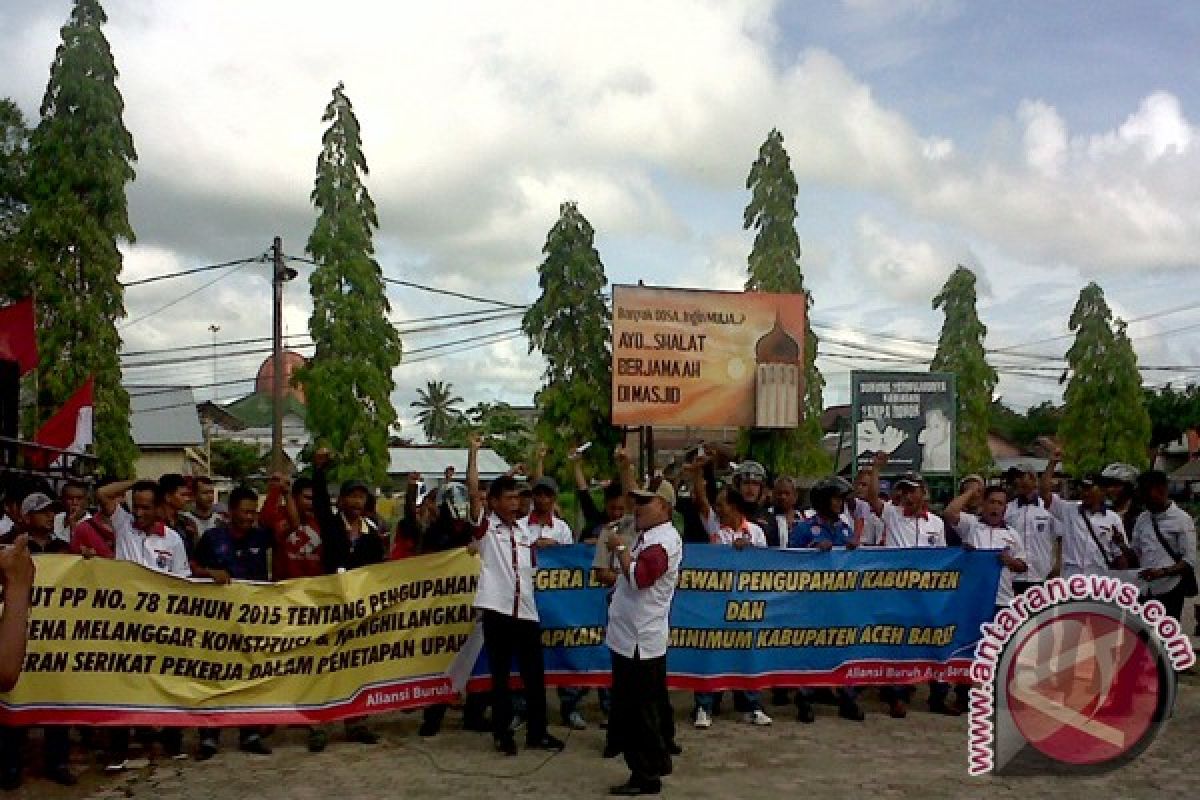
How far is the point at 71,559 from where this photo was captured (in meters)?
7.07

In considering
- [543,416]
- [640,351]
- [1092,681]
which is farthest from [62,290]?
[1092,681]

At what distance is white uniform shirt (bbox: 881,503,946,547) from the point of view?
30.0 feet

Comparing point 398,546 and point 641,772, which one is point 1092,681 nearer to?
point 641,772

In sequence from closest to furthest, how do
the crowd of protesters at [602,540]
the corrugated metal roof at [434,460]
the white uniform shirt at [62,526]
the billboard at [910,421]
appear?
the crowd of protesters at [602,540] < the white uniform shirt at [62,526] < the billboard at [910,421] < the corrugated metal roof at [434,460]

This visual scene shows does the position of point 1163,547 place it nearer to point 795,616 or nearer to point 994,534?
point 994,534

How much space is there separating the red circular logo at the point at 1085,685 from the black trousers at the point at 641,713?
246cm

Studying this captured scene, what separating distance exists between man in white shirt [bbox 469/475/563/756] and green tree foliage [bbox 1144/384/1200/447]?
59.6 m

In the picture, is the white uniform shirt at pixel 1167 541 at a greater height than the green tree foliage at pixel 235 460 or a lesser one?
lesser

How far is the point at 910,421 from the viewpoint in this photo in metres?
24.0

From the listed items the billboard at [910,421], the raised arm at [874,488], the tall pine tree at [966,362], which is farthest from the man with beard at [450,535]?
the tall pine tree at [966,362]

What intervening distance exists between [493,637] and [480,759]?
30.2 inches

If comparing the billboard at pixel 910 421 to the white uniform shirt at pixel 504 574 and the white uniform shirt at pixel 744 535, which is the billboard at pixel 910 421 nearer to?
the white uniform shirt at pixel 744 535

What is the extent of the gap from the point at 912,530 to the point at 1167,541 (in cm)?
264

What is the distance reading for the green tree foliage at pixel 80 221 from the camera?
27938mm
